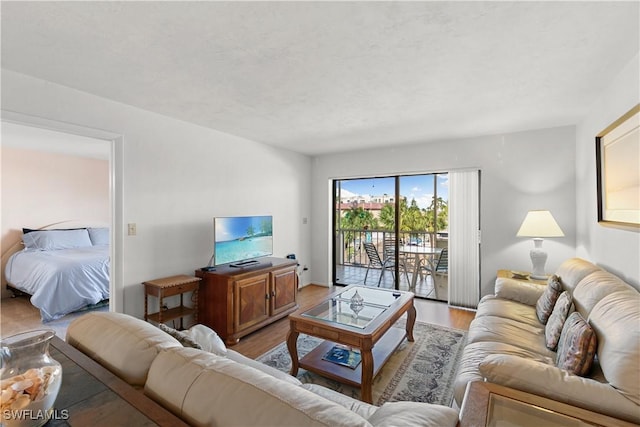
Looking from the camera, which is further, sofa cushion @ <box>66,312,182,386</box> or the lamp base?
the lamp base

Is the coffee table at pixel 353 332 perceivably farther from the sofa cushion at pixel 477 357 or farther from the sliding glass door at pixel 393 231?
the sliding glass door at pixel 393 231

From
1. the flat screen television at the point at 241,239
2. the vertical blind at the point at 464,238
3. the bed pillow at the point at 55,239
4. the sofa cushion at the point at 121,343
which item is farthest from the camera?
the bed pillow at the point at 55,239

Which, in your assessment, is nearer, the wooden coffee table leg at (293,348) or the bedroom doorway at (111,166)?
the bedroom doorway at (111,166)

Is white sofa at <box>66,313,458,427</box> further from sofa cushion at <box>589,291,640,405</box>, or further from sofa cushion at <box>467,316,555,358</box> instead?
sofa cushion at <box>467,316,555,358</box>

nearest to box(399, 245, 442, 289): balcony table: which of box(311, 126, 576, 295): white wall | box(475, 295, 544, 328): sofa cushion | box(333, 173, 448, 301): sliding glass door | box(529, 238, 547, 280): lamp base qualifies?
box(333, 173, 448, 301): sliding glass door

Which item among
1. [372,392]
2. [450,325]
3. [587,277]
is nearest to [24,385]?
[372,392]

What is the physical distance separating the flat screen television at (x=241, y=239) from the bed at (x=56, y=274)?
6.73 ft

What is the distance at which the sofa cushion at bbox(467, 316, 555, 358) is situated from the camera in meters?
1.94

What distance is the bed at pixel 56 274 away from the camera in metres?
3.53

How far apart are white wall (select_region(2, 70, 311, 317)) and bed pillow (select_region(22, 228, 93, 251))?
3205mm

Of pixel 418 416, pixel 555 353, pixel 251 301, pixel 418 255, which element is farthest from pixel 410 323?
pixel 418 416

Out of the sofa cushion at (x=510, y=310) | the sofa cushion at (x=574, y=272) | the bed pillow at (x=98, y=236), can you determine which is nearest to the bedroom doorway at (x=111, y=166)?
the bed pillow at (x=98, y=236)

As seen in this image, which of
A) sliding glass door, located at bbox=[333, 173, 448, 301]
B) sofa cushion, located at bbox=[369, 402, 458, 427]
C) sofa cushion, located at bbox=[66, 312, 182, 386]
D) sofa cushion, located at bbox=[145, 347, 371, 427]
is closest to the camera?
sofa cushion, located at bbox=[145, 347, 371, 427]

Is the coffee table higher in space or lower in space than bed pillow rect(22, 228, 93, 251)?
lower
